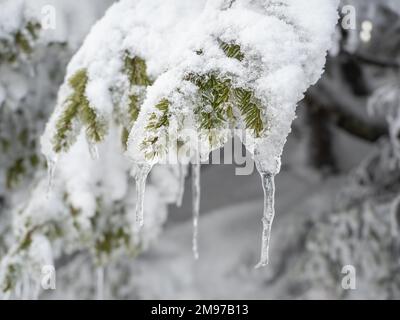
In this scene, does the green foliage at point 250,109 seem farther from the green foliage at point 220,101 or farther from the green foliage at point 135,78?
the green foliage at point 135,78

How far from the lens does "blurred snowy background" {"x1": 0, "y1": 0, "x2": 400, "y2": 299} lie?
2.77 metres

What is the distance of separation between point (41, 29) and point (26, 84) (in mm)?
460

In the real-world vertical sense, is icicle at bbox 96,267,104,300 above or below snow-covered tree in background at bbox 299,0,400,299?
below

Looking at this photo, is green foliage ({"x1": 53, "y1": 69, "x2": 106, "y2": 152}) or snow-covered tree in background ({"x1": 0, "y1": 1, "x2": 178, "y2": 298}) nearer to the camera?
green foliage ({"x1": 53, "y1": 69, "x2": 106, "y2": 152})

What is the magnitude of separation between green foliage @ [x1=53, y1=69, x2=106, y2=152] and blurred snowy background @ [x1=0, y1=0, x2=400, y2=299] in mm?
798

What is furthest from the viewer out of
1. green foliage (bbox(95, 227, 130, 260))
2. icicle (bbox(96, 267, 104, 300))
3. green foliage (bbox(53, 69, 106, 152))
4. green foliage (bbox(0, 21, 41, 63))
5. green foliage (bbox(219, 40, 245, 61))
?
icicle (bbox(96, 267, 104, 300))

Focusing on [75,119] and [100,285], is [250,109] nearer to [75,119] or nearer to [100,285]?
[75,119]

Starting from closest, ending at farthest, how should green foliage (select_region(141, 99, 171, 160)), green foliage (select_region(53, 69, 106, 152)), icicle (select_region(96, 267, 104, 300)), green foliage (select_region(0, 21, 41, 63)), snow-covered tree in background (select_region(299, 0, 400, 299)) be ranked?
green foliage (select_region(141, 99, 171, 160))
green foliage (select_region(53, 69, 106, 152))
green foliage (select_region(0, 21, 41, 63))
snow-covered tree in background (select_region(299, 0, 400, 299))
icicle (select_region(96, 267, 104, 300))

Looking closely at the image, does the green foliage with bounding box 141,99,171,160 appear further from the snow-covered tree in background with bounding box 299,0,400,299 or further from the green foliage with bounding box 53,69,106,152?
the snow-covered tree in background with bounding box 299,0,400,299

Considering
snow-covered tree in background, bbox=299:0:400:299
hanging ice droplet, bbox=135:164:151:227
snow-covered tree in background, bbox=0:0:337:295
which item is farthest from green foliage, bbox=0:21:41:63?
snow-covered tree in background, bbox=299:0:400:299

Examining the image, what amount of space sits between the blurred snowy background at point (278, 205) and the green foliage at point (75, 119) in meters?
0.80

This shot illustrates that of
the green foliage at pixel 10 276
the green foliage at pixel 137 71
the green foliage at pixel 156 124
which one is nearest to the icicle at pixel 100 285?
the green foliage at pixel 10 276

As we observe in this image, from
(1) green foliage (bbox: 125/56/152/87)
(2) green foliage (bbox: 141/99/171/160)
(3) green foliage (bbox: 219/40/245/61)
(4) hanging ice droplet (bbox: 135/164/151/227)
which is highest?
(1) green foliage (bbox: 125/56/152/87)

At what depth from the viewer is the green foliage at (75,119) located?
1688 mm
